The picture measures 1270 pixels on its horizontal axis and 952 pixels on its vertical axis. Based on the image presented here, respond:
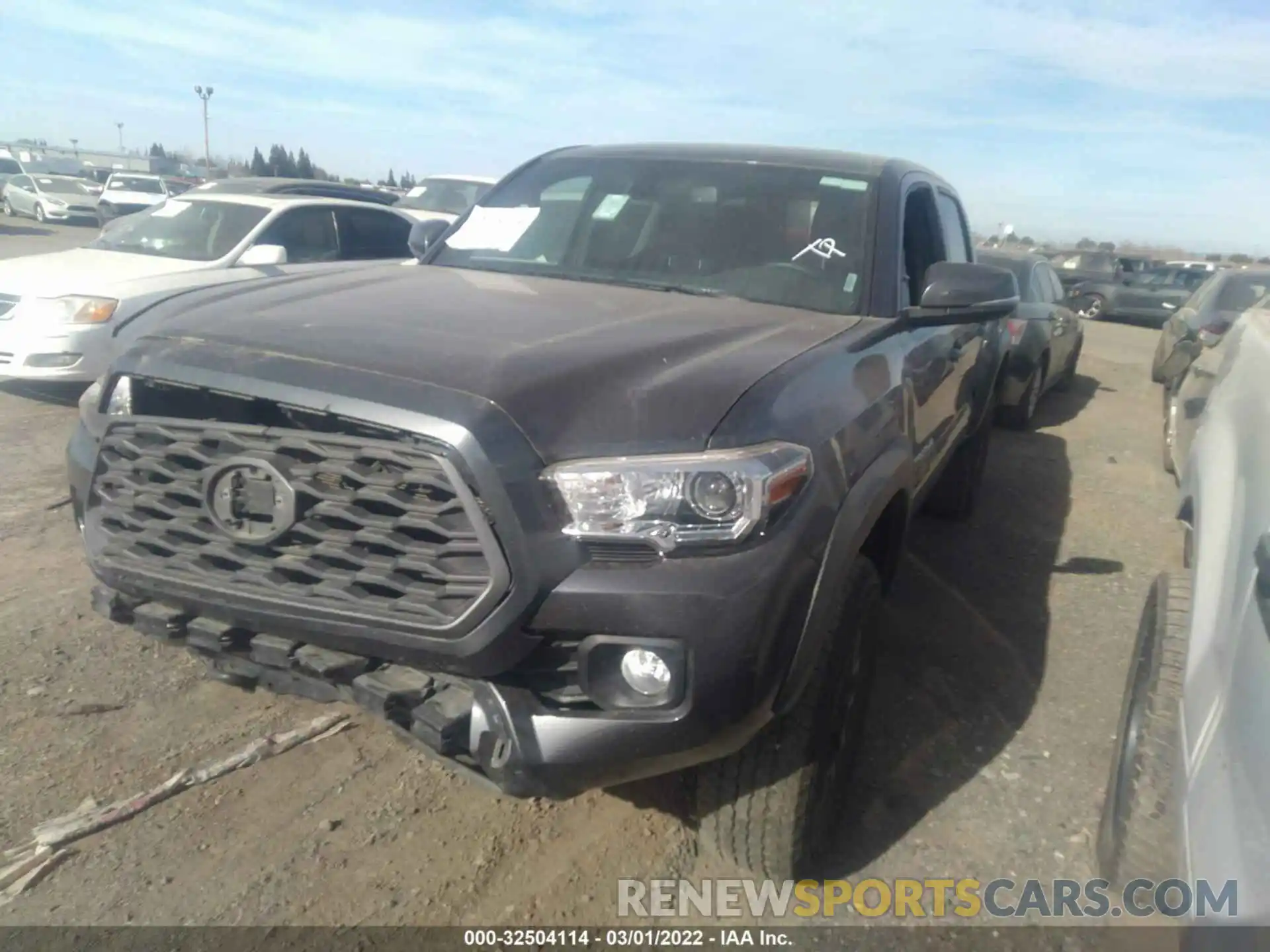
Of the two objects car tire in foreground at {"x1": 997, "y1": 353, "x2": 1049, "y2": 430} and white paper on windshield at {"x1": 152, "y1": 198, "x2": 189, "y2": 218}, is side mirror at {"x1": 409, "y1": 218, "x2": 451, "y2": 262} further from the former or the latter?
car tire in foreground at {"x1": 997, "y1": 353, "x2": 1049, "y2": 430}

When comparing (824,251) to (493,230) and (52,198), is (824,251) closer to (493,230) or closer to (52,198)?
(493,230)

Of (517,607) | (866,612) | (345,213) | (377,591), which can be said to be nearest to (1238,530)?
(866,612)

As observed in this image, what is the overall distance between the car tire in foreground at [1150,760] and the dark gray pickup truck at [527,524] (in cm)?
69

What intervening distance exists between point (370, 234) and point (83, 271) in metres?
2.42

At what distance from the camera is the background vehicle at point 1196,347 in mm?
4618

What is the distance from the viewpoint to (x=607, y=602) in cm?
191

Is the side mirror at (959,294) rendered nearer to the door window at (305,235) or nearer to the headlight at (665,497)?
the headlight at (665,497)

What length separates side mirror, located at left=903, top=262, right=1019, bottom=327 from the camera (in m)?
2.98

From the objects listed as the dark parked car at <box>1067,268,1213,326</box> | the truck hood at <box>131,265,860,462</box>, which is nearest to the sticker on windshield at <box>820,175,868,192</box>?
the truck hood at <box>131,265,860,462</box>

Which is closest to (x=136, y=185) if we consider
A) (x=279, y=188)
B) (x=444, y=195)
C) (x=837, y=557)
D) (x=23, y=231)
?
(x=23, y=231)

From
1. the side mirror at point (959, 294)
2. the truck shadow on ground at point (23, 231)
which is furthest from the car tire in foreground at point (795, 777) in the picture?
the truck shadow on ground at point (23, 231)

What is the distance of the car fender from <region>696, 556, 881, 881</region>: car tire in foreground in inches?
4.0

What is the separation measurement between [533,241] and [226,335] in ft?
5.16

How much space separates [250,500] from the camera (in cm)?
211
